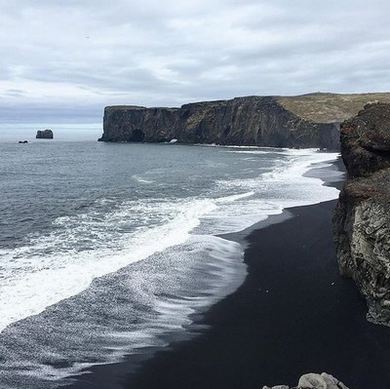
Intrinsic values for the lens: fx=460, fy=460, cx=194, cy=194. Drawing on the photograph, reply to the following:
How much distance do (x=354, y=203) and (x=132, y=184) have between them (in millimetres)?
36555

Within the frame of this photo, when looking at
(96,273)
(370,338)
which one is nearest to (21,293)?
(96,273)

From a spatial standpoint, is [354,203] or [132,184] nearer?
[354,203]

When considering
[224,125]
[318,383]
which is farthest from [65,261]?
[224,125]

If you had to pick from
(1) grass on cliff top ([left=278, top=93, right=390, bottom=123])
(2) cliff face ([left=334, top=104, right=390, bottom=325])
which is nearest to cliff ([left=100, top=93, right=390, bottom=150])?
(1) grass on cliff top ([left=278, top=93, right=390, bottom=123])

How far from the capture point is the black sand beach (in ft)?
40.9

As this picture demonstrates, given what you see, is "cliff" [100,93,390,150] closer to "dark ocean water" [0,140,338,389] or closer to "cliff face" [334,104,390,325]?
"dark ocean water" [0,140,338,389]

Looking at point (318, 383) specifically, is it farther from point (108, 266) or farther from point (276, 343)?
point (108, 266)

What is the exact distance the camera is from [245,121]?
14175 centimetres

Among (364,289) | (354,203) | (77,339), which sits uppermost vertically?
(354,203)

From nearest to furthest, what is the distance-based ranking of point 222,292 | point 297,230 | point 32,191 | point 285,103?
point 222,292
point 297,230
point 32,191
point 285,103

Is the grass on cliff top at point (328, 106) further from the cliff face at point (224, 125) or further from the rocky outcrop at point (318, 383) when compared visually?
the rocky outcrop at point (318, 383)

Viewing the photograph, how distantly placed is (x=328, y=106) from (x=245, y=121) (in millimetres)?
25242

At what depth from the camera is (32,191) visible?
147 feet

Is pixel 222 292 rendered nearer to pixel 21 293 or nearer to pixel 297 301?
pixel 297 301
